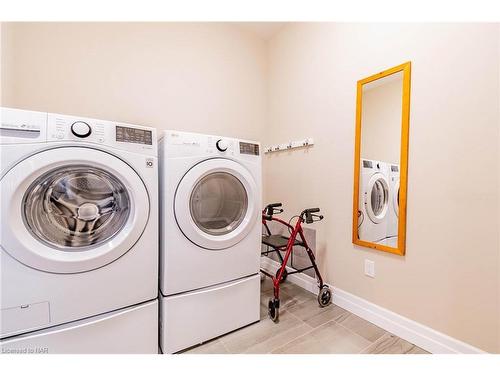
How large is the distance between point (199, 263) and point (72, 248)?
0.55 metres

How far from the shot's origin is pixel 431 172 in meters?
1.17

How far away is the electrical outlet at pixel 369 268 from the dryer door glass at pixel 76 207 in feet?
4.75

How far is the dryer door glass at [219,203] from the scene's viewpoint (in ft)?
4.08

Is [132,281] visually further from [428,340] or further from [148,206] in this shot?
[428,340]

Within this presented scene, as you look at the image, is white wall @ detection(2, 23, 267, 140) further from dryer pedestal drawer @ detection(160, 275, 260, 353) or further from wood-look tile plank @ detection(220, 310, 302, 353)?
wood-look tile plank @ detection(220, 310, 302, 353)

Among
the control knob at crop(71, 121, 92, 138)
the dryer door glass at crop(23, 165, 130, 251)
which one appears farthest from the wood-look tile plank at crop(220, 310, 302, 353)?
the control knob at crop(71, 121, 92, 138)

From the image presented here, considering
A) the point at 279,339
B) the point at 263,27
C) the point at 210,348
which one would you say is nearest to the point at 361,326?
the point at 279,339

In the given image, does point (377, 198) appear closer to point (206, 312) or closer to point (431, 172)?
point (431, 172)

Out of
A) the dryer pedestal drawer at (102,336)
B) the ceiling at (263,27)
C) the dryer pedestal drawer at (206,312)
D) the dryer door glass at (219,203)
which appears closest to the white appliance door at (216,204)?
the dryer door glass at (219,203)

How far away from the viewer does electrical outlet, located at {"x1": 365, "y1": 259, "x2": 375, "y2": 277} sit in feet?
4.66

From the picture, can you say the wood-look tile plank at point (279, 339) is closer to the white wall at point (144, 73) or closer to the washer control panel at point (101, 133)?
the washer control panel at point (101, 133)

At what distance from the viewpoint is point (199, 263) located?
3.81 ft
